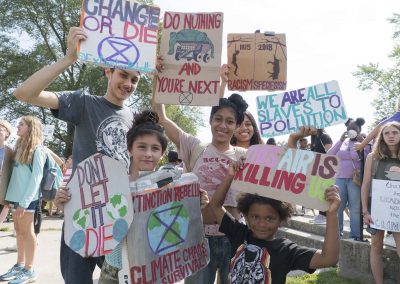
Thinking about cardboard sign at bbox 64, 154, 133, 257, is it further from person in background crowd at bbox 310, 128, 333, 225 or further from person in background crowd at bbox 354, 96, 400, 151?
person in background crowd at bbox 310, 128, 333, 225

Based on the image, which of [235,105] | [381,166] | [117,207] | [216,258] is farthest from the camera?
[381,166]

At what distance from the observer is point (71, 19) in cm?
2142

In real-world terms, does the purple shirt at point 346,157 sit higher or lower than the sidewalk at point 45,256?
higher

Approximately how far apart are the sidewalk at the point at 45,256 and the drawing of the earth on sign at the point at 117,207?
280 centimetres

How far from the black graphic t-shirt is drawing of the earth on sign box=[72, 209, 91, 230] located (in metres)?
0.83

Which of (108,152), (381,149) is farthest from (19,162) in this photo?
(381,149)

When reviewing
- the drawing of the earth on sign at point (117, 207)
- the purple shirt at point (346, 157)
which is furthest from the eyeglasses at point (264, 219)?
the purple shirt at point (346, 157)

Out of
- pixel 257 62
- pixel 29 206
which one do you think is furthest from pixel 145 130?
pixel 29 206

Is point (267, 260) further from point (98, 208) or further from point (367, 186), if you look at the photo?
point (367, 186)

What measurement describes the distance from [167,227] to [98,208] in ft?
1.16

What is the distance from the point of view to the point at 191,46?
2926 mm

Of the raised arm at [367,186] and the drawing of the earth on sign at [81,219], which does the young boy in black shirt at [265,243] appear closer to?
the drawing of the earth on sign at [81,219]

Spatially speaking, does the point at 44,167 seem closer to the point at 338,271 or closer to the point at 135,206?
the point at 135,206

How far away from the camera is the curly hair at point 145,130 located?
7.82ft
